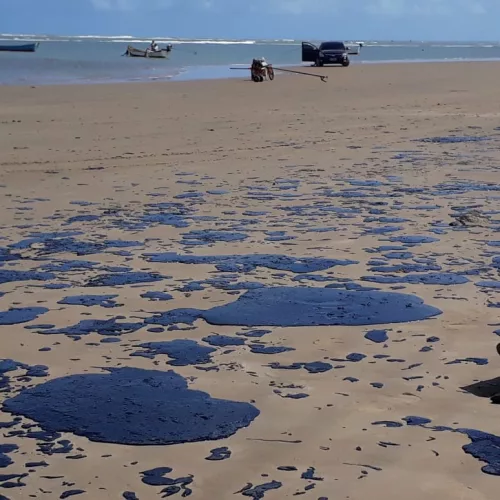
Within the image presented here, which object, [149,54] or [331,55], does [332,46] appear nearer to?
[331,55]

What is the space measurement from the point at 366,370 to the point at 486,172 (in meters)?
5.89

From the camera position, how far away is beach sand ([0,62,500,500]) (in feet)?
10.4

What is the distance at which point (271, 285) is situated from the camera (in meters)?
5.39

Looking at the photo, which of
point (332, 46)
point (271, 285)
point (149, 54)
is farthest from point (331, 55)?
point (271, 285)

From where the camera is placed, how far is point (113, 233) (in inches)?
272

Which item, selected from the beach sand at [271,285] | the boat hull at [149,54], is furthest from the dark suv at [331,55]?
the beach sand at [271,285]

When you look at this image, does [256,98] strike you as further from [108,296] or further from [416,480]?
[416,480]

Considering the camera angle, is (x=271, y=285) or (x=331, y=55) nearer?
(x=271, y=285)

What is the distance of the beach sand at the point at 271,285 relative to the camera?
316 cm

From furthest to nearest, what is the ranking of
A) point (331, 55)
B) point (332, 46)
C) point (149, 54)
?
1. point (149, 54)
2. point (332, 46)
3. point (331, 55)

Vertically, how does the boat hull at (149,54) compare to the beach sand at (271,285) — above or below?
above

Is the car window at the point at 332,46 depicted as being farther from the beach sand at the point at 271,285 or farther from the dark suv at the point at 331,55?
the beach sand at the point at 271,285

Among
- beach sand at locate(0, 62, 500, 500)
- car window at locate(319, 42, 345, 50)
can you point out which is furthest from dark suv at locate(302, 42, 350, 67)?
beach sand at locate(0, 62, 500, 500)

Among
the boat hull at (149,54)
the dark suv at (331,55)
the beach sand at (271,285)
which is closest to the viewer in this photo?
the beach sand at (271,285)
